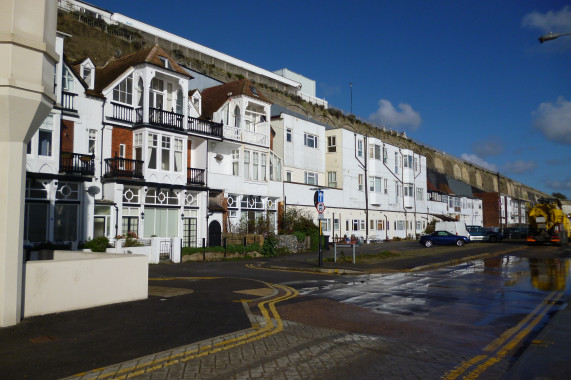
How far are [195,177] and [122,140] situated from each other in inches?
209

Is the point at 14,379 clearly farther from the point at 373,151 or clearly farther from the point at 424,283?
the point at 373,151

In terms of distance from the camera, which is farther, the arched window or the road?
the arched window

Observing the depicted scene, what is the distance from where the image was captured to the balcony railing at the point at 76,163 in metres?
23.3

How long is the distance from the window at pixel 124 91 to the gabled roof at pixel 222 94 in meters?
7.62

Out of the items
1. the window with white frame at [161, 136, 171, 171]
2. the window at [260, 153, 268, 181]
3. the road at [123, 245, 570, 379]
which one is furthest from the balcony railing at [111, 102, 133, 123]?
the road at [123, 245, 570, 379]

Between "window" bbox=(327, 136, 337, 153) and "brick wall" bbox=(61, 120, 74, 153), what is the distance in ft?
93.5

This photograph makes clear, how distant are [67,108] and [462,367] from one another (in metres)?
23.4

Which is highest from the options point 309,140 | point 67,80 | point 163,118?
point 309,140

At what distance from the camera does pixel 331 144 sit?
4756 cm

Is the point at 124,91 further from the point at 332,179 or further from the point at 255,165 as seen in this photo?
the point at 332,179

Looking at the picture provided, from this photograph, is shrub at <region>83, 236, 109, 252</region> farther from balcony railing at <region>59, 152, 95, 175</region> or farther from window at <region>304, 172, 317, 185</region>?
window at <region>304, 172, 317, 185</region>

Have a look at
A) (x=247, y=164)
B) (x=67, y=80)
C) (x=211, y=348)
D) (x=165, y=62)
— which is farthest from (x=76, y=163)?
(x=211, y=348)

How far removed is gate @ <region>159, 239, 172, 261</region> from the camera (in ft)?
80.4

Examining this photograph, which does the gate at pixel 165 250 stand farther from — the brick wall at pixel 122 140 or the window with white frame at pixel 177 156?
the brick wall at pixel 122 140
